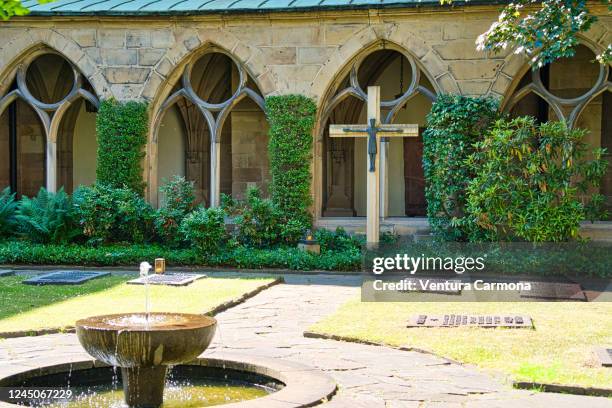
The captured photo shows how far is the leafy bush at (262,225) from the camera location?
15.3 m

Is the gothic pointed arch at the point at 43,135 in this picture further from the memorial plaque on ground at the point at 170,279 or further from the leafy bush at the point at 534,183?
the leafy bush at the point at 534,183

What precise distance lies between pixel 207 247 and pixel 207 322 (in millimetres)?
8416

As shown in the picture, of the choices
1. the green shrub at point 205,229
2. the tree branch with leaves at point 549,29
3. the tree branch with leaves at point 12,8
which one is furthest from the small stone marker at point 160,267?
the tree branch with leaves at point 549,29

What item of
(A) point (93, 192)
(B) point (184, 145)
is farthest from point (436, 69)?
(B) point (184, 145)

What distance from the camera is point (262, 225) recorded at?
1537cm

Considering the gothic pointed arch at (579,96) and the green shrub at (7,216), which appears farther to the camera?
the gothic pointed arch at (579,96)

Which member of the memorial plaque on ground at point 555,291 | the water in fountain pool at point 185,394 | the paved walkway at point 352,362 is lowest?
the water in fountain pool at point 185,394

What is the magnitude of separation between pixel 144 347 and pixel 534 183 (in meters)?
8.87

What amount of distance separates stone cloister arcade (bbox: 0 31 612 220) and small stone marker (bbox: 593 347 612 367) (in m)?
8.58

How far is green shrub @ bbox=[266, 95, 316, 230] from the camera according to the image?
15789 millimetres

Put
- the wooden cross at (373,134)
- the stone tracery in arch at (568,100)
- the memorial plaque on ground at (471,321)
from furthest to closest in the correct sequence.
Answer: the stone tracery in arch at (568,100), the wooden cross at (373,134), the memorial plaque on ground at (471,321)

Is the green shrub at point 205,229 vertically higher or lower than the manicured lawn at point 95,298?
higher

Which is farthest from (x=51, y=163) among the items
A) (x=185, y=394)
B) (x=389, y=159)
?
(x=185, y=394)

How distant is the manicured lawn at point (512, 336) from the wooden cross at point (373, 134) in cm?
280
